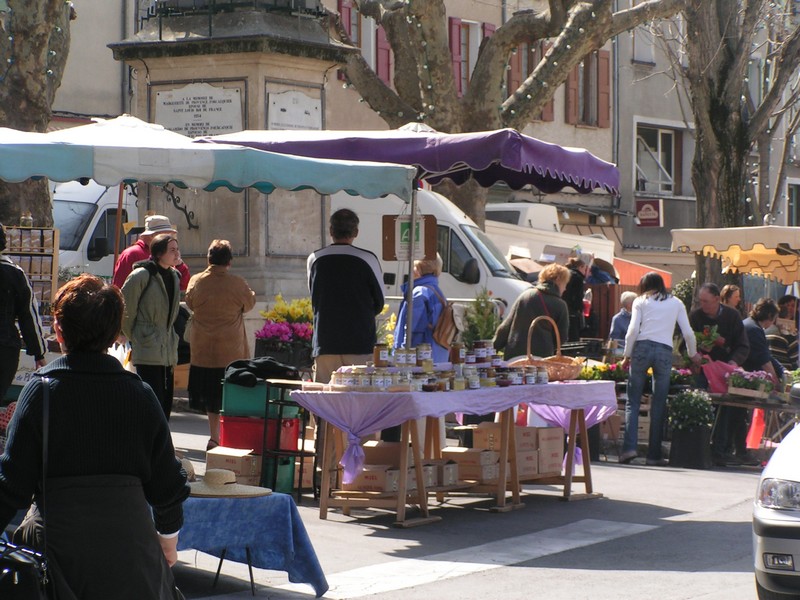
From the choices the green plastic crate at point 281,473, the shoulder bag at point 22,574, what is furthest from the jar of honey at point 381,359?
the shoulder bag at point 22,574

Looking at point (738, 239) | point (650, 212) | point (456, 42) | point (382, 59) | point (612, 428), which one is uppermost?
point (456, 42)

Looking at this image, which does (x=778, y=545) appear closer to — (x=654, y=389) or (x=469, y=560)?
(x=469, y=560)

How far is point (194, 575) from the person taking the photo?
8047 millimetres

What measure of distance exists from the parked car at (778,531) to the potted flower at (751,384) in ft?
23.8

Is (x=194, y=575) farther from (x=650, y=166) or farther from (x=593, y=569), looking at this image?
(x=650, y=166)

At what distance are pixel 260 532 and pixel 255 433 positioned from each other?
3.17 metres

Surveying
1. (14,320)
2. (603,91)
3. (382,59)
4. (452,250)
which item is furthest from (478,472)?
(603,91)

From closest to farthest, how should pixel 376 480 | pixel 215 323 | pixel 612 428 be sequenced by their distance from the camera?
pixel 376 480 → pixel 215 323 → pixel 612 428

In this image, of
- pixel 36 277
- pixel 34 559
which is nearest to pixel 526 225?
pixel 36 277

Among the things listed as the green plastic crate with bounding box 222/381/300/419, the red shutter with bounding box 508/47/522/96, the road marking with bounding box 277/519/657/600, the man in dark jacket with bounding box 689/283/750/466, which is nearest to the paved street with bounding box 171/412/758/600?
the road marking with bounding box 277/519/657/600

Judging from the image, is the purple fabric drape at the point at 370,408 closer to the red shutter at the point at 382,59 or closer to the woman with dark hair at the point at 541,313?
the woman with dark hair at the point at 541,313

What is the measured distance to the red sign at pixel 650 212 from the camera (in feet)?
125

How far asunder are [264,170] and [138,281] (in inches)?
70.5

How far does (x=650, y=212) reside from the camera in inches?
1502
